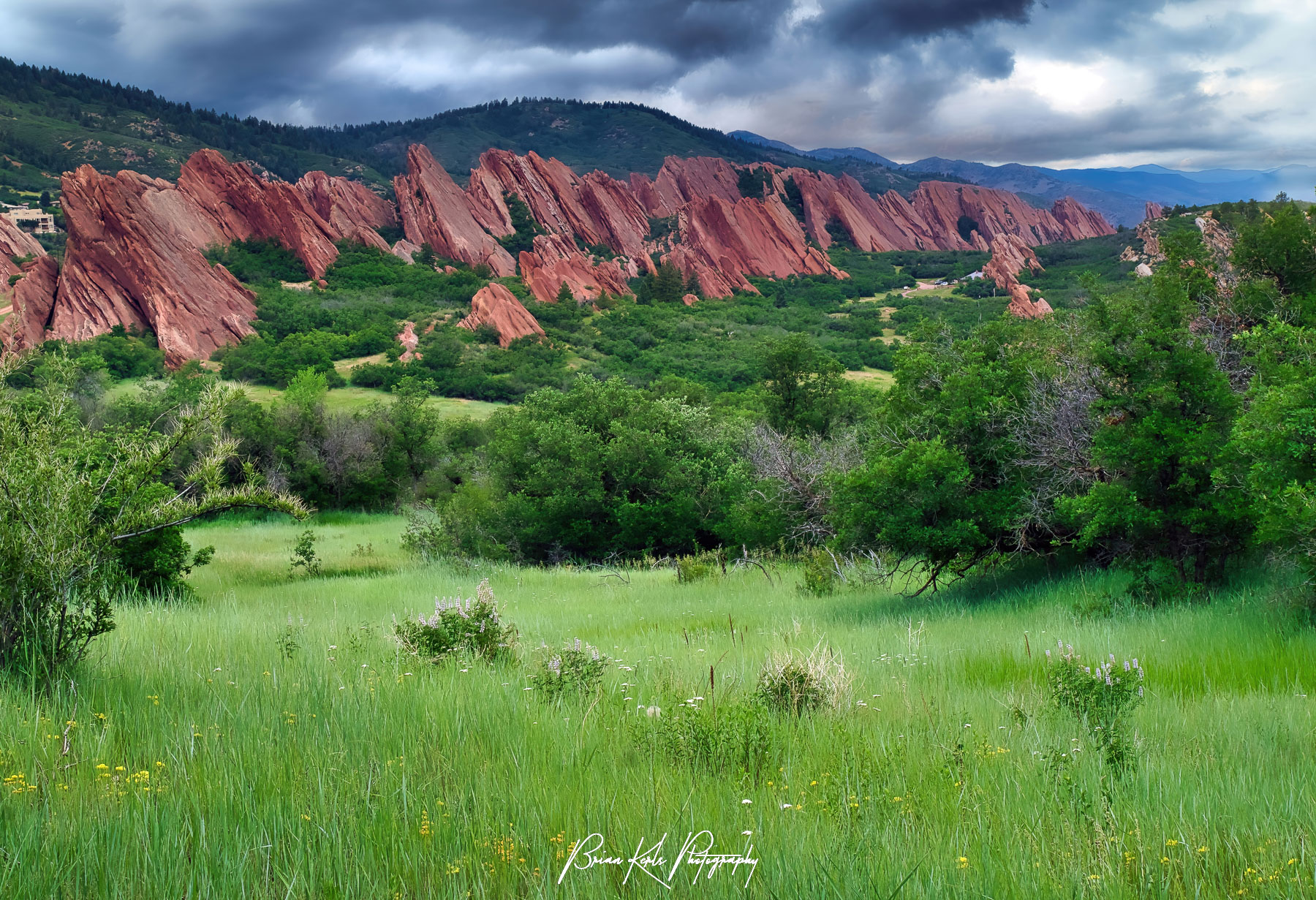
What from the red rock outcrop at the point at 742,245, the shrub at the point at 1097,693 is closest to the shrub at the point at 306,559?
the shrub at the point at 1097,693

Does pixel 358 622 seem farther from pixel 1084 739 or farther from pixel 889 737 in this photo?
pixel 1084 739

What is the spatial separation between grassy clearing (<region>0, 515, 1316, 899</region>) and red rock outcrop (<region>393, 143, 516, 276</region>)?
400ft

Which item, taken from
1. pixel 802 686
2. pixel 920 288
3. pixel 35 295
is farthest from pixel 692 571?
pixel 920 288

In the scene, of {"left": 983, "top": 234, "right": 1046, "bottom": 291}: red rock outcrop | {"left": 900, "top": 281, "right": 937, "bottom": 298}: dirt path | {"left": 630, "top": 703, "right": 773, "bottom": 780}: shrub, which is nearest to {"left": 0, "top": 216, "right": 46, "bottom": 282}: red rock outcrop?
{"left": 630, "top": 703, "right": 773, "bottom": 780}: shrub

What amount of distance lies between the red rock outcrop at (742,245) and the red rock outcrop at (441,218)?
102ft

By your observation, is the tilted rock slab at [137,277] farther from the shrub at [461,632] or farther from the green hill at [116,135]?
the shrub at [461,632]

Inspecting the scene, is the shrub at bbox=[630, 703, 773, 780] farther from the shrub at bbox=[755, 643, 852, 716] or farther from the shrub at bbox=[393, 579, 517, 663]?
the shrub at bbox=[393, 579, 517, 663]

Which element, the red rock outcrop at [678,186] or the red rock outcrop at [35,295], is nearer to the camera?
the red rock outcrop at [35,295]

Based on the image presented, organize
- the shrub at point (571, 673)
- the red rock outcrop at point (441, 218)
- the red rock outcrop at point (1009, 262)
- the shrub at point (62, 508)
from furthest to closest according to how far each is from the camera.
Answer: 1. the red rock outcrop at point (441, 218)
2. the red rock outcrop at point (1009, 262)
3. the shrub at point (571, 673)
4. the shrub at point (62, 508)

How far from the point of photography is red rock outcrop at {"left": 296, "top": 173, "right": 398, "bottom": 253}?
396 feet

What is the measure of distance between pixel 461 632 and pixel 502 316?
84.9 m

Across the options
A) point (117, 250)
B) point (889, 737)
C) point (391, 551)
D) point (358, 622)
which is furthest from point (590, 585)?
point (117, 250)

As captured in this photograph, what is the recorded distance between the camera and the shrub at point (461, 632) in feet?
19.7

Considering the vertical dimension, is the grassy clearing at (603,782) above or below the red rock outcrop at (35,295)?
below
